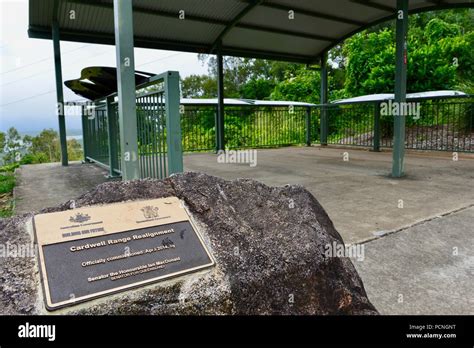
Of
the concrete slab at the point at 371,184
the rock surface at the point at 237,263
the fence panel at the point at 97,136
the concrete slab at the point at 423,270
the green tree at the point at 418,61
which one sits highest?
the green tree at the point at 418,61

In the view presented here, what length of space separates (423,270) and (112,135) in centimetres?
597

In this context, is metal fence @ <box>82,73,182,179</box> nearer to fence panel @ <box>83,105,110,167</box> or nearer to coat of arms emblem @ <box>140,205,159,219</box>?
fence panel @ <box>83,105,110,167</box>

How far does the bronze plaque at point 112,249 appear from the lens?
1864 mm

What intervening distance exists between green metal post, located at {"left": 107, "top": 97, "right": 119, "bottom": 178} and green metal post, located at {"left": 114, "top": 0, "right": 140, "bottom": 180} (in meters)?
2.85

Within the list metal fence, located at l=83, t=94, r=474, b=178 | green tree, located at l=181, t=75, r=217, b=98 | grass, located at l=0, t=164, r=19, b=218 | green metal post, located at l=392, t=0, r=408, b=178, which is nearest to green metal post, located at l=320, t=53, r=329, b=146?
metal fence, located at l=83, t=94, r=474, b=178

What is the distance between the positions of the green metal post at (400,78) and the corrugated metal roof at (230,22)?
3318 millimetres

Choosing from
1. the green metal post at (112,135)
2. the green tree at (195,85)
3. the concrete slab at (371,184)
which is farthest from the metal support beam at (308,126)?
the green tree at (195,85)

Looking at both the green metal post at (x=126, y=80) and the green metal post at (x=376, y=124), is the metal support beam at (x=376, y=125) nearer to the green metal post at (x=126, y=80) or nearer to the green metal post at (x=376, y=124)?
the green metal post at (x=376, y=124)

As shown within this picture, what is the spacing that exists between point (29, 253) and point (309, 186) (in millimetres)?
5246

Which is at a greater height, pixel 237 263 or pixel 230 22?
pixel 230 22

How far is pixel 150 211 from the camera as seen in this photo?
2322 millimetres

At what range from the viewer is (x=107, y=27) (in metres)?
9.34

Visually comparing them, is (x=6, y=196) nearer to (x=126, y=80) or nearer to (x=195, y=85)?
(x=126, y=80)

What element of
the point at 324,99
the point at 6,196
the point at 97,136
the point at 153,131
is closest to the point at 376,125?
the point at 324,99
